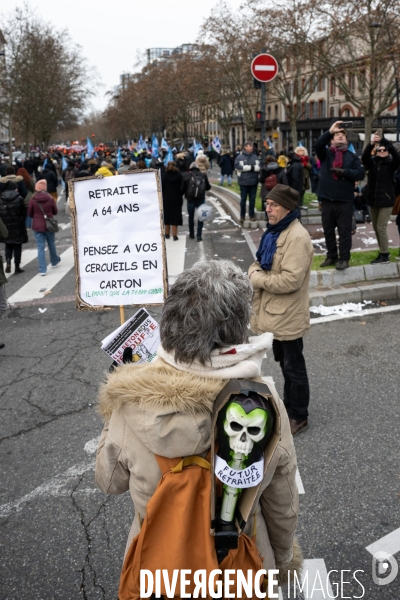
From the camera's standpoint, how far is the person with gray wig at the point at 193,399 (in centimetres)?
163

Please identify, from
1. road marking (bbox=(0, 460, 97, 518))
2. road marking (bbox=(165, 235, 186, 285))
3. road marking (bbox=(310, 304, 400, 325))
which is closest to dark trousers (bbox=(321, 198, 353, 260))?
road marking (bbox=(310, 304, 400, 325))

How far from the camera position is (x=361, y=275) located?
7.91m

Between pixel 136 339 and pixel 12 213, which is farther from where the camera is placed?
pixel 12 213

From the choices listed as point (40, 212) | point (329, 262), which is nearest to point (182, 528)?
point (329, 262)

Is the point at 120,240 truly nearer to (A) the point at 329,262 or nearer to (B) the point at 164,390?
(B) the point at 164,390

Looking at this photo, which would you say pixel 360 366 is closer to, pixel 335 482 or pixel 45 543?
pixel 335 482

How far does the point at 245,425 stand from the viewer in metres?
1.48

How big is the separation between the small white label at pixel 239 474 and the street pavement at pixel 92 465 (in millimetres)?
1577

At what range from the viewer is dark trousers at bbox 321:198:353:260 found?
762cm

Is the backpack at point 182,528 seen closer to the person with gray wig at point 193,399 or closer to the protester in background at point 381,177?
the person with gray wig at point 193,399

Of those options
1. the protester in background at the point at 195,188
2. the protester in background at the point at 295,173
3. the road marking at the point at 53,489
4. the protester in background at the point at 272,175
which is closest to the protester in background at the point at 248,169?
the protester in background at the point at 195,188

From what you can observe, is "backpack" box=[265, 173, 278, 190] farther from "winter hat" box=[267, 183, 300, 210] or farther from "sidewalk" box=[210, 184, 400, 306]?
"winter hat" box=[267, 183, 300, 210]

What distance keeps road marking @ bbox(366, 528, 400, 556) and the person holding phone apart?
516 cm

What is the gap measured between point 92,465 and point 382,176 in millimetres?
6149
